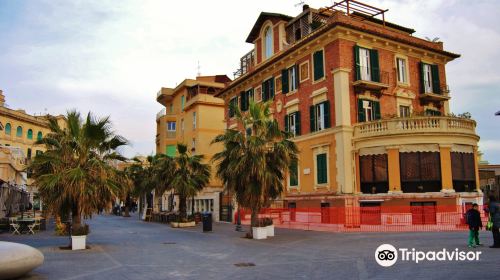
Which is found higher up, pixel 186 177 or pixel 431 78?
pixel 431 78

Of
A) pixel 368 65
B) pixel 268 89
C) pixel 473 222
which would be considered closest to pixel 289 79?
pixel 268 89

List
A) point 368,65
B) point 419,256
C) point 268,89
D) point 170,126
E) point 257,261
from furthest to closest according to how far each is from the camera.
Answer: point 170,126 → point 268,89 → point 368,65 → point 257,261 → point 419,256

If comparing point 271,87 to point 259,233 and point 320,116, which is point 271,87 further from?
point 259,233

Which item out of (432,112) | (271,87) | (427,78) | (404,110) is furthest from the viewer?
(271,87)

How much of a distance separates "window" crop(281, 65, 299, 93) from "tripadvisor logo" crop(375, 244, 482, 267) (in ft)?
61.7

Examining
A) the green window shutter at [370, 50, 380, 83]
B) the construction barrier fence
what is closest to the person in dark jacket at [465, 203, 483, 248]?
A: the construction barrier fence

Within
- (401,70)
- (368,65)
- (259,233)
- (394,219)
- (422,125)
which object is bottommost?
(259,233)

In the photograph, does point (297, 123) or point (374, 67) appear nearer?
point (374, 67)

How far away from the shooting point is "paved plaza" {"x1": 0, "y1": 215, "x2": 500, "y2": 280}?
10555mm

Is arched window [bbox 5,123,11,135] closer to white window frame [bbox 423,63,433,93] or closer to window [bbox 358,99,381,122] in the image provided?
window [bbox 358,99,381,122]

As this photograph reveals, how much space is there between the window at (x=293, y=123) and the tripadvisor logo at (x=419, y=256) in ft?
56.3

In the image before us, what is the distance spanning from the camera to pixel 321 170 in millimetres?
27703

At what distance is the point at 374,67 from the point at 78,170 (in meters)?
18.8

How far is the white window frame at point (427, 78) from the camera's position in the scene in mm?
29750
